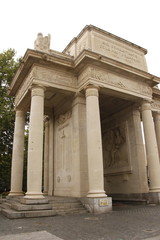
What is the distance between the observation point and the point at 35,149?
38.4ft

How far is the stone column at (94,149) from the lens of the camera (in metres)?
11.4

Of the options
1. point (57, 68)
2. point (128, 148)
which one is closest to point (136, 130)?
point (128, 148)

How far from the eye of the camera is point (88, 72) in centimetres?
1346

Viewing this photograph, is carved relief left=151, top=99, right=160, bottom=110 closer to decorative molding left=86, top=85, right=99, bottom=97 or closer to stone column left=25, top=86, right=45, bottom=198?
decorative molding left=86, top=85, right=99, bottom=97

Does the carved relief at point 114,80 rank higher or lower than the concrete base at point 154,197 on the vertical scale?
higher

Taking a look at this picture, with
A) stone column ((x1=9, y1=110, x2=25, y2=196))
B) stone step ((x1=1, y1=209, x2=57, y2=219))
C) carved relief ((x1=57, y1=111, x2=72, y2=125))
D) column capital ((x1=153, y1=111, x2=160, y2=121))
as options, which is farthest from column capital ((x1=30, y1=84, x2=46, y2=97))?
column capital ((x1=153, y1=111, x2=160, y2=121))

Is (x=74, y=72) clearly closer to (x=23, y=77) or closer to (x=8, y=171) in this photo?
(x=23, y=77)

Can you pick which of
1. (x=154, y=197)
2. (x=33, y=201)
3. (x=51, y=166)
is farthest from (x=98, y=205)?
(x=51, y=166)

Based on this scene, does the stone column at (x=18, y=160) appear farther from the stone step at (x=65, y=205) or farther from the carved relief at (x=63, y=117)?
the stone step at (x=65, y=205)

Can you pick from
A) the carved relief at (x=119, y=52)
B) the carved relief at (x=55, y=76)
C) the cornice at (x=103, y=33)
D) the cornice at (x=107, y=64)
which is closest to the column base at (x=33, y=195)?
the carved relief at (x=55, y=76)

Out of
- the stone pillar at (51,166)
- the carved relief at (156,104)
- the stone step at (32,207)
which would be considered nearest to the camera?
the stone step at (32,207)

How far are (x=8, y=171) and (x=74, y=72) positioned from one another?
1642cm

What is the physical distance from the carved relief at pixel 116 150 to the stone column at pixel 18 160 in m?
7.98

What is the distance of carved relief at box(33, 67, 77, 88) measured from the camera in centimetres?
1323
